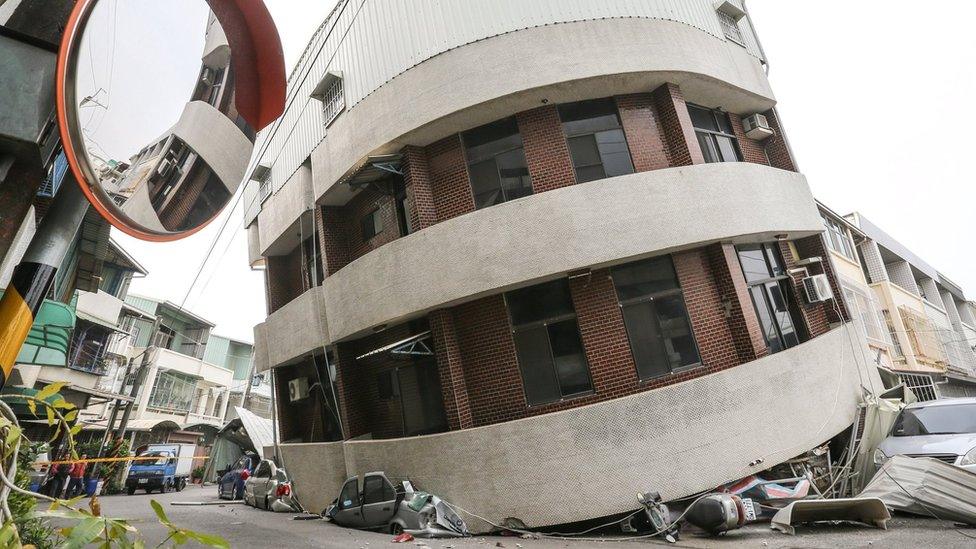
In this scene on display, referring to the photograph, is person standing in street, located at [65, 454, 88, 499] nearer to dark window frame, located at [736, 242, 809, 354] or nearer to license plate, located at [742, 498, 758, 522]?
license plate, located at [742, 498, 758, 522]

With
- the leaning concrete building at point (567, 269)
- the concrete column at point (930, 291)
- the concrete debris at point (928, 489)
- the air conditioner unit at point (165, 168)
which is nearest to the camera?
the air conditioner unit at point (165, 168)

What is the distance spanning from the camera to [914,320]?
23.9 meters

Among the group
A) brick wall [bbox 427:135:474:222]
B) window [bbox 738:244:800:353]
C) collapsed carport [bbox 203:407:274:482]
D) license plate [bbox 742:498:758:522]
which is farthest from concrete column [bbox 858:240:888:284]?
collapsed carport [bbox 203:407:274:482]

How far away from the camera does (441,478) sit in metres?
8.86

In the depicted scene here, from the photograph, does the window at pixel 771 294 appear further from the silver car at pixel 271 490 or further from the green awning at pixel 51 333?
the green awning at pixel 51 333

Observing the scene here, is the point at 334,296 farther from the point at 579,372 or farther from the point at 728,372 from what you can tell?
the point at 728,372

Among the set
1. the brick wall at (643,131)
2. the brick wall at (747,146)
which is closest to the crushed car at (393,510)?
the brick wall at (643,131)

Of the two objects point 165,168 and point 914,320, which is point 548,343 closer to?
point 165,168

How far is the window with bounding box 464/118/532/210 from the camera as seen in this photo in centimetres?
1018

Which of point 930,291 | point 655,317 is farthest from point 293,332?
point 930,291

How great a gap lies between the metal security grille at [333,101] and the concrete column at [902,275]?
103 ft

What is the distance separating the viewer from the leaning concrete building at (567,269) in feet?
27.1

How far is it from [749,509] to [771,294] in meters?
5.34

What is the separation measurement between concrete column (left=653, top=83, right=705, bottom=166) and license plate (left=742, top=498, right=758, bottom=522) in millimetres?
6447
